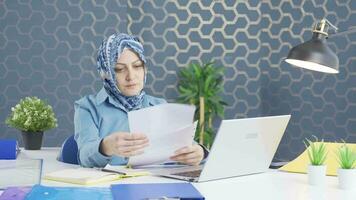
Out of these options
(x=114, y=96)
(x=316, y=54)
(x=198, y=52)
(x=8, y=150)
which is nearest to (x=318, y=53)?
(x=316, y=54)

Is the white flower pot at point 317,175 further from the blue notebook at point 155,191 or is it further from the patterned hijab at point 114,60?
the patterned hijab at point 114,60

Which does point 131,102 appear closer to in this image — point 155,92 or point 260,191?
point 260,191

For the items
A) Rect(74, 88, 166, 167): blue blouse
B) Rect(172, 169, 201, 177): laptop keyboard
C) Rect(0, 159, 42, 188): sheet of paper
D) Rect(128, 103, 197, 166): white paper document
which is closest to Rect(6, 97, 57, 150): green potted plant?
Rect(74, 88, 166, 167): blue blouse

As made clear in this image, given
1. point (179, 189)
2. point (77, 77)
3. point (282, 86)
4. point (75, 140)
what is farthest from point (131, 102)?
point (282, 86)

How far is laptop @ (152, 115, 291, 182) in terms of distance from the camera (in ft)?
5.58

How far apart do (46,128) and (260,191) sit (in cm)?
143

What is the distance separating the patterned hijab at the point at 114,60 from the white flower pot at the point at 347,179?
3.34 ft

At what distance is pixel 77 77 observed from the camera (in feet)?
15.4

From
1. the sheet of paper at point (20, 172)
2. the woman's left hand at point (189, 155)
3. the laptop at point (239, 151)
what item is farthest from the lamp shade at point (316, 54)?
the sheet of paper at point (20, 172)

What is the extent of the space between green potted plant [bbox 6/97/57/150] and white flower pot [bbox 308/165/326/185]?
4.66 ft

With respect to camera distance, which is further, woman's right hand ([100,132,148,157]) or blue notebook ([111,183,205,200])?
woman's right hand ([100,132,148,157])

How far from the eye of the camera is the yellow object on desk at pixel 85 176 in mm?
1672

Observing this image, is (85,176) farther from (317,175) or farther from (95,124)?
(317,175)

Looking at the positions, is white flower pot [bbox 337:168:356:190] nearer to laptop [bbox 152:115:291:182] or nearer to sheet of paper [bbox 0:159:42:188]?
A: laptop [bbox 152:115:291:182]
